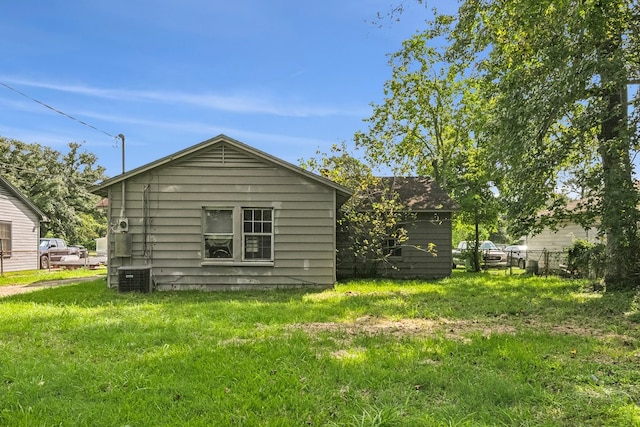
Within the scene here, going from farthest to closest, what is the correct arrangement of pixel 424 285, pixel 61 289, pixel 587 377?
pixel 424 285 < pixel 61 289 < pixel 587 377

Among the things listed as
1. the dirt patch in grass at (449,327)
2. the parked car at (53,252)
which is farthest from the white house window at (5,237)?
the dirt patch in grass at (449,327)

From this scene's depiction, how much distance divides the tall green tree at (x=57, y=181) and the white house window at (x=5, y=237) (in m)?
15.5

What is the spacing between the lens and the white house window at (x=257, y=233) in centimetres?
1098

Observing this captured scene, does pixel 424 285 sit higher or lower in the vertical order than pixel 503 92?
lower

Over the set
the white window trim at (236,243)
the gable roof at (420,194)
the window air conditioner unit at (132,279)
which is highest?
the gable roof at (420,194)

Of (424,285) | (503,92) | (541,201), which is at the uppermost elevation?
(503,92)

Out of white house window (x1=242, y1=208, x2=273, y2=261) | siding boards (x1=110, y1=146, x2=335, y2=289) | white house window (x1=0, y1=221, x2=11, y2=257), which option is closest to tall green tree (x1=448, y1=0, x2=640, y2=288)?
siding boards (x1=110, y1=146, x2=335, y2=289)

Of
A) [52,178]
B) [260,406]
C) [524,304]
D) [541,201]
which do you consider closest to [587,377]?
[260,406]

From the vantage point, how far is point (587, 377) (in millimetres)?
4160

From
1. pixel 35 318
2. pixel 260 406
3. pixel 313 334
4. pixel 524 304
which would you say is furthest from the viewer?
pixel 524 304

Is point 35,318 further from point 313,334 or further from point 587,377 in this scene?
point 587,377

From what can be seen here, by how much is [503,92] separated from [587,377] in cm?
678

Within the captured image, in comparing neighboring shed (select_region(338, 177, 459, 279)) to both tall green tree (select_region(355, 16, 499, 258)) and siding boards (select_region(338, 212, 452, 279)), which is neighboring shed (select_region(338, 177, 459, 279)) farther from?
tall green tree (select_region(355, 16, 499, 258))

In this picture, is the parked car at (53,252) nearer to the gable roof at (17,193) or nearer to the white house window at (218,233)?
the gable roof at (17,193)
